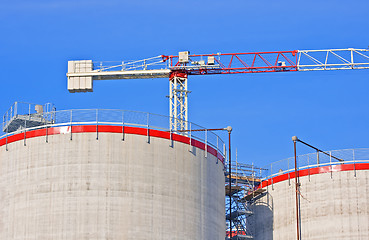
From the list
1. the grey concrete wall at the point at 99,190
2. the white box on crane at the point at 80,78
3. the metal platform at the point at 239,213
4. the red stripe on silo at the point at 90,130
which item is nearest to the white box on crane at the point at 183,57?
the white box on crane at the point at 80,78

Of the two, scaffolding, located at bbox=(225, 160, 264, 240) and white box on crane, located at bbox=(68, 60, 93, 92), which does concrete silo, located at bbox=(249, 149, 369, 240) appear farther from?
white box on crane, located at bbox=(68, 60, 93, 92)

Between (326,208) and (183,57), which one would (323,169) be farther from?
(183,57)

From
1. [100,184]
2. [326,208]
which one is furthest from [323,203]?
[100,184]

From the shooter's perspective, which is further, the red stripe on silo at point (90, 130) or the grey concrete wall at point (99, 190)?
the red stripe on silo at point (90, 130)

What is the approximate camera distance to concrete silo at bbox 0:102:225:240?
2149 inches

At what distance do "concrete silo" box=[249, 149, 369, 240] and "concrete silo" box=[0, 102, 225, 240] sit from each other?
43.8 feet

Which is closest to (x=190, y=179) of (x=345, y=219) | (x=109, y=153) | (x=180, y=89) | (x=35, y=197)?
(x=109, y=153)

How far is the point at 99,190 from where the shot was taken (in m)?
55.1

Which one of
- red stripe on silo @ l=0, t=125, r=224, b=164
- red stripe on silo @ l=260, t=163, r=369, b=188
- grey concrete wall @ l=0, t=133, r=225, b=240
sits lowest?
grey concrete wall @ l=0, t=133, r=225, b=240

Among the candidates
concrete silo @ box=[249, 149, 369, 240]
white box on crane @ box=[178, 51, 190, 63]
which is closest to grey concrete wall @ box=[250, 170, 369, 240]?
concrete silo @ box=[249, 149, 369, 240]

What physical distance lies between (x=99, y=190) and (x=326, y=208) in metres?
23.3

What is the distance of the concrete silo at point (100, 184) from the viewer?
179 ft

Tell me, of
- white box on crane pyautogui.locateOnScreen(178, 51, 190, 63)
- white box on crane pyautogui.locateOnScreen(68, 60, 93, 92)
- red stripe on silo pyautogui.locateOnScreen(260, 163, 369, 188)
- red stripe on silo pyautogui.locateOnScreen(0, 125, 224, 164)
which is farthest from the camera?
white box on crane pyautogui.locateOnScreen(178, 51, 190, 63)

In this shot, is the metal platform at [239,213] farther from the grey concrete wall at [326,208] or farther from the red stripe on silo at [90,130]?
the red stripe on silo at [90,130]
